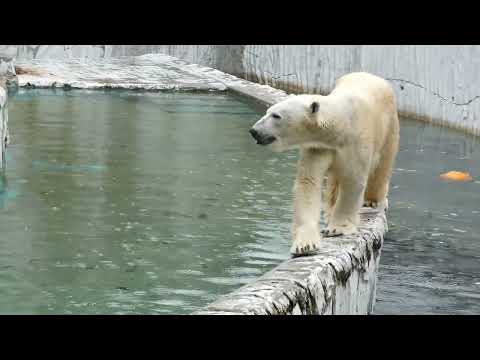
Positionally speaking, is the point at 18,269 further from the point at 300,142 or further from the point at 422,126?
the point at 422,126

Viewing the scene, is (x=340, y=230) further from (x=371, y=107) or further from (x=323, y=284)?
(x=323, y=284)

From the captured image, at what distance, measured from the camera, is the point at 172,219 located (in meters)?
6.21

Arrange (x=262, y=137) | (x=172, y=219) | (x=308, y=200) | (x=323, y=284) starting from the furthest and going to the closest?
(x=172, y=219), (x=308, y=200), (x=262, y=137), (x=323, y=284)

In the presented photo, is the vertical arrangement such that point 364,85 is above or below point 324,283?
above

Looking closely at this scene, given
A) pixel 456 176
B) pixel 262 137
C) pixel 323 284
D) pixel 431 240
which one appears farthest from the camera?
pixel 456 176

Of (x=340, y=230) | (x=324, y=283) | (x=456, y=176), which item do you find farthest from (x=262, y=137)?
→ (x=456, y=176)

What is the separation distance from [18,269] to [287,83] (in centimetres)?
1149

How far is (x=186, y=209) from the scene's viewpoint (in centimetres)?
654

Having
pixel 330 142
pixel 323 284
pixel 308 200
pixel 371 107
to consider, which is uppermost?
pixel 371 107

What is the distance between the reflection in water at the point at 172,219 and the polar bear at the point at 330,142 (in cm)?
70

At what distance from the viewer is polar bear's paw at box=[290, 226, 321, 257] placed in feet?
13.0

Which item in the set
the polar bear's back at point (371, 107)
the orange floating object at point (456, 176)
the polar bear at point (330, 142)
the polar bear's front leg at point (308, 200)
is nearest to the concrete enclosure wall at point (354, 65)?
the orange floating object at point (456, 176)

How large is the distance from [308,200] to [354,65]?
10905mm
